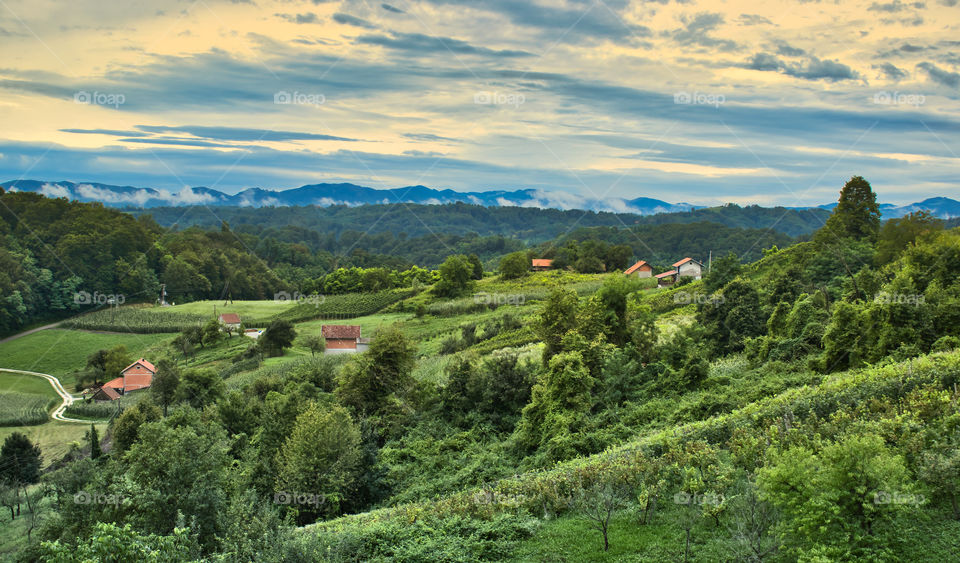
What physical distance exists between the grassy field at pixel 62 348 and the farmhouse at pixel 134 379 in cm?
1038

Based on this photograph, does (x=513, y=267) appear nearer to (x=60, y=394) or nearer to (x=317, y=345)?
(x=317, y=345)

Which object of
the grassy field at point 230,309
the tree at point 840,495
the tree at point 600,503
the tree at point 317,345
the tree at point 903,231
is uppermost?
the tree at point 903,231

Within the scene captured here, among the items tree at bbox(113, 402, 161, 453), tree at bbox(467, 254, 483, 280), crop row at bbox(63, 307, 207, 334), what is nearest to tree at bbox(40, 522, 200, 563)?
tree at bbox(113, 402, 161, 453)

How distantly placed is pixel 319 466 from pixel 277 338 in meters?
36.9

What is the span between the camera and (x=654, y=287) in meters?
66.1

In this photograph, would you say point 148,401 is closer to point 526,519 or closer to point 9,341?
point 526,519

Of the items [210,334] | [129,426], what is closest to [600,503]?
[129,426]

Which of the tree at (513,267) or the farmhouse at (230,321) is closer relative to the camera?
the farmhouse at (230,321)

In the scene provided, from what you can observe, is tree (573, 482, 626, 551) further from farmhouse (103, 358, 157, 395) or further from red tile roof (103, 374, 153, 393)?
red tile roof (103, 374, 153, 393)

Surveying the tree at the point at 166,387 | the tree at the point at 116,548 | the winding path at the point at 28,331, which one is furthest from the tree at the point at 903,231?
the winding path at the point at 28,331

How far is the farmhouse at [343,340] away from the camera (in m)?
54.8

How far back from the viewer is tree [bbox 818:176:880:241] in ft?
147

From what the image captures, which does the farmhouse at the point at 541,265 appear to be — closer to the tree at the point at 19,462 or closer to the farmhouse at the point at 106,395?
the farmhouse at the point at 106,395

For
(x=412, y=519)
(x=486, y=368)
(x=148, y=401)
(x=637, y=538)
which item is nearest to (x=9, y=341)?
(x=148, y=401)
